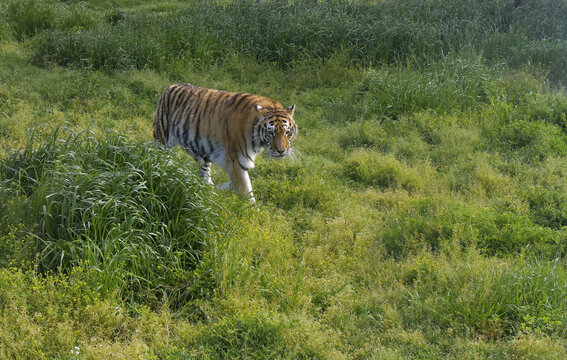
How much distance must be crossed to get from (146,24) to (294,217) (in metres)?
7.53

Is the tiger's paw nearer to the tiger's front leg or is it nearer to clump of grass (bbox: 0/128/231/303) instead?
the tiger's front leg

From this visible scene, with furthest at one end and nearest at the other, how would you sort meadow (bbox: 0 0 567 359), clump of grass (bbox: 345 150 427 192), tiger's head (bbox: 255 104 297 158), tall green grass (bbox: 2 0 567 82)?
1. tall green grass (bbox: 2 0 567 82)
2. clump of grass (bbox: 345 150 427 192)
3. tiger's head (bbox: 255 104 297 158)
4. meadow (bbox: 0 0 567 359)

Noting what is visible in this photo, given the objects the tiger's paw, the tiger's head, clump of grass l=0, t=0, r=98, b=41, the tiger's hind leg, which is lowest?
the tiger's paw

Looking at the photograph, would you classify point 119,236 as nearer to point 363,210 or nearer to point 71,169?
point 71,169

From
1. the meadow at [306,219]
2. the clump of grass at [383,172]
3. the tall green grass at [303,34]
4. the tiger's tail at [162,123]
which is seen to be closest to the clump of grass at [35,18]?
the tall green grass at [303,34]

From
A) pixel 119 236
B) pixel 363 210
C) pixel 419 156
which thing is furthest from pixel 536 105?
pixel 119 236

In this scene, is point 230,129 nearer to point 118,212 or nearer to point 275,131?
point 275,131

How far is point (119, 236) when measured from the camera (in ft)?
14.1

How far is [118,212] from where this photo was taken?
14.7ft

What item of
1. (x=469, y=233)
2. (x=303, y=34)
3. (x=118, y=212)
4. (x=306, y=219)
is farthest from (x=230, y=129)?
(x=303, y=34)

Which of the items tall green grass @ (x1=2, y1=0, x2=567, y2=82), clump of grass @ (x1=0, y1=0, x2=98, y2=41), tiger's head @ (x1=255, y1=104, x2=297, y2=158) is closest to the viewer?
tiger's head @ (x1=255, y1=104, x2=297, y2=158)

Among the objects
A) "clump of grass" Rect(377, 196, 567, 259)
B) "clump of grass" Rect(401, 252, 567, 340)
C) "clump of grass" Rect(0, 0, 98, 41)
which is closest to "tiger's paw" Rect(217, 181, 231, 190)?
"clump of grass" Rect(377, 196, 567, 259)

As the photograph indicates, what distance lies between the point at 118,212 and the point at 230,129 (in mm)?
1778

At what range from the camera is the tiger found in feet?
18.8
